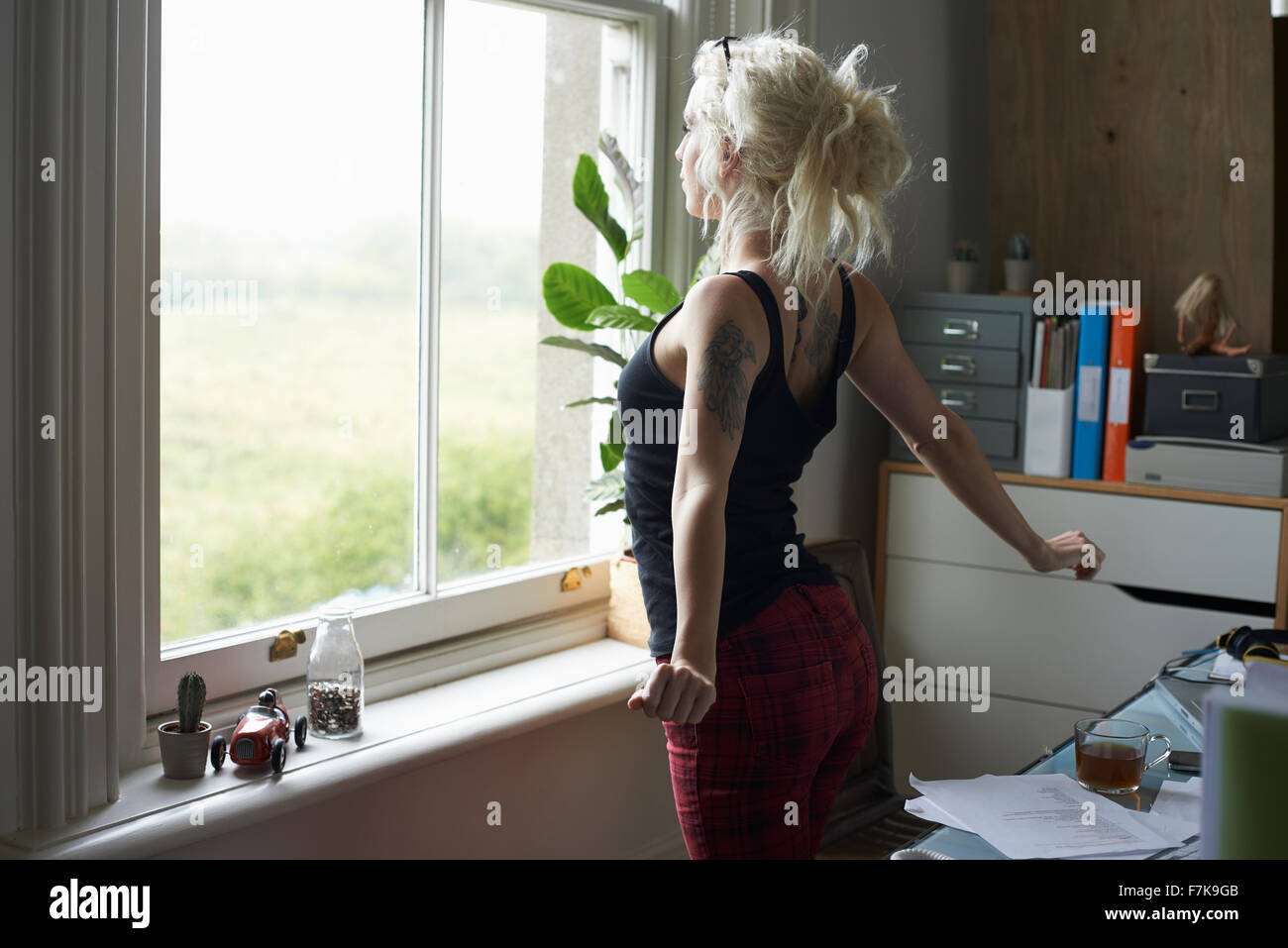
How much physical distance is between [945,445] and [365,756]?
3.23 ft

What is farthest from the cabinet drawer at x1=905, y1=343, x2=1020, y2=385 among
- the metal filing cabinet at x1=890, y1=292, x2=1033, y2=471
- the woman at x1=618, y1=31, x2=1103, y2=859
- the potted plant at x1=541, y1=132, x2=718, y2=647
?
the woman at x1=618, y1=31, x2=1103, y2=859

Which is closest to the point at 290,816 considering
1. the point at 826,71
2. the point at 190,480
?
the point at 190,480

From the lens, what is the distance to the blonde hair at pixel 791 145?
143 cm

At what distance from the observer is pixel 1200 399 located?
2.53m

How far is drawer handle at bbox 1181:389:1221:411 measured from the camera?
8.23 ft

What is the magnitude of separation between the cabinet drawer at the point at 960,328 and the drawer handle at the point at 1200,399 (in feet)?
1.21

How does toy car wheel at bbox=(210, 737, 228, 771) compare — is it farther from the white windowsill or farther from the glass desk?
the glass desk

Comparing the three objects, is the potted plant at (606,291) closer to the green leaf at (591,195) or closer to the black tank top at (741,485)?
the green leaf at (591,195)

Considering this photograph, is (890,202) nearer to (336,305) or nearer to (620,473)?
(620,473)

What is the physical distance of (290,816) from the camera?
1.79 meters

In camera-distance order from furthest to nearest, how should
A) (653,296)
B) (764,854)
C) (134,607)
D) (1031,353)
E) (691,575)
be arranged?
(1031,353), (653,296), (134,607), (764,854), (691,575)
